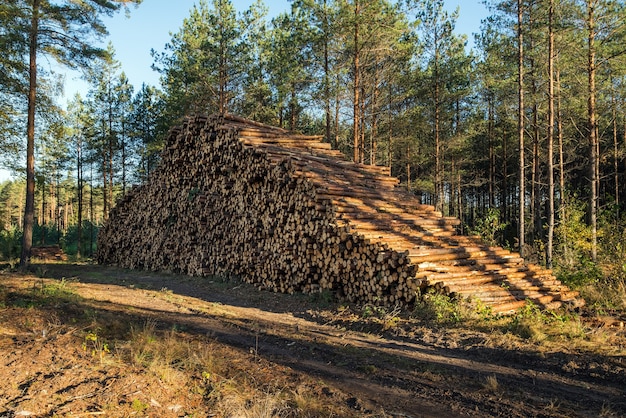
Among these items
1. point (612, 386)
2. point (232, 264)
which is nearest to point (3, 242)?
point (232, 264)

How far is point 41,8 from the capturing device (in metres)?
13.2

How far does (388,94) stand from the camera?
25.6 m

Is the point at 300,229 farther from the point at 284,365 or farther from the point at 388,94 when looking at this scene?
the point at 388,94

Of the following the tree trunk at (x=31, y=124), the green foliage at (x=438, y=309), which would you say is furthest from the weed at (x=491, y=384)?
the tree trunk at (x=31, y=124)

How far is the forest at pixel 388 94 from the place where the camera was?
13086mm

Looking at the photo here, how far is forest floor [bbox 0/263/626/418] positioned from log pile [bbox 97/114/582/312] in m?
1.28

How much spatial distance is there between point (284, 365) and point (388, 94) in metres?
23.4

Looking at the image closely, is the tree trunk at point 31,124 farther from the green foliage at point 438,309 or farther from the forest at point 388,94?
the green foliage at point 438,309

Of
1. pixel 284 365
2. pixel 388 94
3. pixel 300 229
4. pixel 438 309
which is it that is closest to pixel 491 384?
pixel 284 365

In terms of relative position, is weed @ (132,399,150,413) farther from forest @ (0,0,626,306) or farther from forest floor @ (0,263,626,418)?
forest @ (0,0,626,306)

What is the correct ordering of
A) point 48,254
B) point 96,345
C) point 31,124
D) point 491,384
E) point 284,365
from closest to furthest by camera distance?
point 491,384, point 96,345, point 284,365, point 31,124, point 48,254

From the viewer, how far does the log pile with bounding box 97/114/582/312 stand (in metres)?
7.96

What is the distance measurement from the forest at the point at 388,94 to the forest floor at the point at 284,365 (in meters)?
5.18

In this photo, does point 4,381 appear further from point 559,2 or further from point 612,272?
point 559,2
